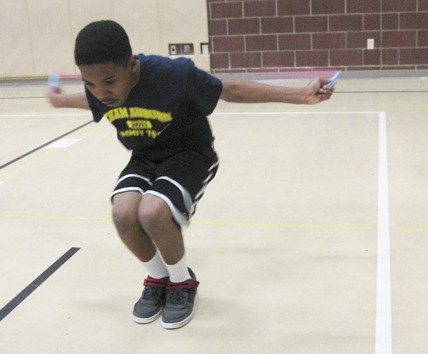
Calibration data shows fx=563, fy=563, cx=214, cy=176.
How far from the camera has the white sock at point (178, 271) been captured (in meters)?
2.10

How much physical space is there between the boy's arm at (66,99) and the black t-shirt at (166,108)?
0.26 feet

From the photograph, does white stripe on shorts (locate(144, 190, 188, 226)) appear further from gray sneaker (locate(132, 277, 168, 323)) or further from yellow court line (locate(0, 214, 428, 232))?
yellow court line (locate(0, 214, 428, 232))

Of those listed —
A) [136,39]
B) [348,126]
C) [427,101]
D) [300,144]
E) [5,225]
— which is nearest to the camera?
[5,225]

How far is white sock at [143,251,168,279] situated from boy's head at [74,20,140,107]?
0.65m

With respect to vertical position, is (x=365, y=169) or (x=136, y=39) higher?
(x=136, y=39)

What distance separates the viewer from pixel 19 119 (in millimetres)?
5988

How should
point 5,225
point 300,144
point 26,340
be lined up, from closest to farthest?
point 26,340, point 5,225, point 300,144

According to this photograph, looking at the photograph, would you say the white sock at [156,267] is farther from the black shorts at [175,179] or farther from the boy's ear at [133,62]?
the boy's ear at [133,62]

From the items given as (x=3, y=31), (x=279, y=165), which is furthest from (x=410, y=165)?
(x=3, y=31)

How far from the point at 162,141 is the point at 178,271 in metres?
0.49

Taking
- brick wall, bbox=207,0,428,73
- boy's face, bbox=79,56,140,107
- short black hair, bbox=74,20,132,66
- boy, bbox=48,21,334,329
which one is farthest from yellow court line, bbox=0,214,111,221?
brick wall, bbox=207,0,428,73

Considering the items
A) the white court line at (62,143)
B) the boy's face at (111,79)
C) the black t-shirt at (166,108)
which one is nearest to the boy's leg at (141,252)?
the black t-shirt at (166,108)

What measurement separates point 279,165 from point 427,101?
285cm

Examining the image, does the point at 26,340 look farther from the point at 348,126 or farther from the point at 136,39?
the point at 136,39
